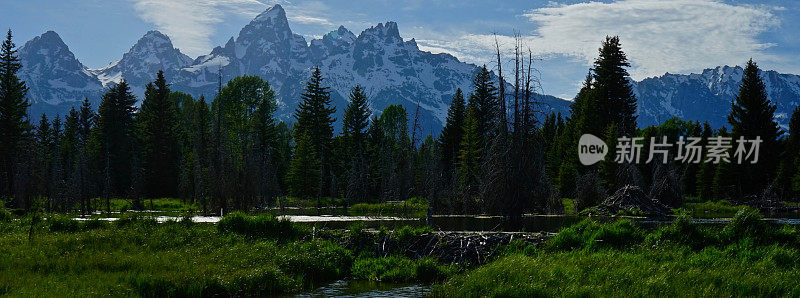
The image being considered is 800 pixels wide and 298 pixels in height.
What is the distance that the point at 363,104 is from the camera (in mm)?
74750

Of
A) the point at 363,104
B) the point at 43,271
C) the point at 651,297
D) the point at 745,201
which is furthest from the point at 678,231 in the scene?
the point at 363,104

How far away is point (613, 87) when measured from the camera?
205 ft

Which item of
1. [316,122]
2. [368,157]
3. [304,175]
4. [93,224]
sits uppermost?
[316,122]

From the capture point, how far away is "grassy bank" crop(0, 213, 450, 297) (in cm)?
1320

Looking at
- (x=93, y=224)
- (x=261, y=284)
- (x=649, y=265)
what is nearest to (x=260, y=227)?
(x=261, y=284)

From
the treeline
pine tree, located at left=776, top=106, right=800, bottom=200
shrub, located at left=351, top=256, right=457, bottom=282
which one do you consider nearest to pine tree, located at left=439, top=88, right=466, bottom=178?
the treeline

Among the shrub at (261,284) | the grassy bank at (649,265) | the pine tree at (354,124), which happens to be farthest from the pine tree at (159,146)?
the grassy bank at (649,265)

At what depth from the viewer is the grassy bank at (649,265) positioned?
12.3 m

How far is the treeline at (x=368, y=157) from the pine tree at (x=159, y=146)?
0.47 ft

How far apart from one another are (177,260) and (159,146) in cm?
5739

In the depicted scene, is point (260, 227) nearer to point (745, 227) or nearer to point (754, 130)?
point (745, 227)

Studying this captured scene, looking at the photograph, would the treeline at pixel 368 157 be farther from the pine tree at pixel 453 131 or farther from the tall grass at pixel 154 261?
the tall grass at pixel 154 261

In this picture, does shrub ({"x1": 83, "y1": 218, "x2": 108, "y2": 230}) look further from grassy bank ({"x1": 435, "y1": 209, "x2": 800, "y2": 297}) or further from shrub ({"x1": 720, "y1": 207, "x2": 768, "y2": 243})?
shrub ({"x1": 720, "y1": 207, "x2": 768, "y2": 243})

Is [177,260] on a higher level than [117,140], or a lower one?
lower
